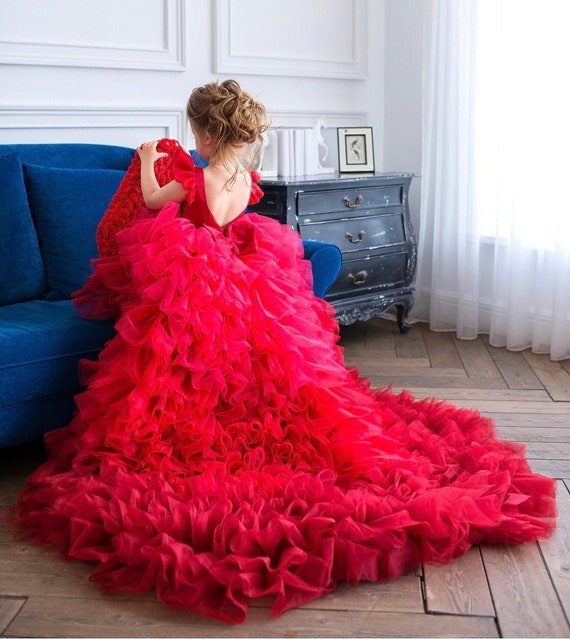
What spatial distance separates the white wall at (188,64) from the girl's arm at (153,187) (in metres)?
1.03

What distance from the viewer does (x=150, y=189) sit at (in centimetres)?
264

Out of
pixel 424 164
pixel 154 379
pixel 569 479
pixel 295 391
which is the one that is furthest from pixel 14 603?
pixel 424 164

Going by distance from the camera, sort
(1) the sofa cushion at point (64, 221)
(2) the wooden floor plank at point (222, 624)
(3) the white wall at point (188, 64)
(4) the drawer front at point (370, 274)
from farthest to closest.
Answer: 1. (4) the drawer front at point (370, 274)
2. (3) the white wall at point (188, 64)
3. (1) the sofa cushion at point (64, 221)
4. (2) the wooden floor plank at point (222, 624)

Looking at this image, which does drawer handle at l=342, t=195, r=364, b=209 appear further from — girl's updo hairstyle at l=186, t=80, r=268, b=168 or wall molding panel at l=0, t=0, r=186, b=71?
girl's updo hairstyle at l=186, t=80, r=268, b=168

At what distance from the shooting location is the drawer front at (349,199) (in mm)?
3912

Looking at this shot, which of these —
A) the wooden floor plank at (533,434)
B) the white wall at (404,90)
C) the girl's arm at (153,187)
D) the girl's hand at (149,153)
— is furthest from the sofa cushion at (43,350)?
the white wall at (404,90)

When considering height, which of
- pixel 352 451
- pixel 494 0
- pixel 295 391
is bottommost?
pixel 352 451

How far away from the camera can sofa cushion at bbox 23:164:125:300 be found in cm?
308

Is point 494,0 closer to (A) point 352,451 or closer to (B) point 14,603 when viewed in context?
(A) point 352,451

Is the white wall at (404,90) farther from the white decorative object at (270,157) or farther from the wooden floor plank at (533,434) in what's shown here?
the wooden floor plank at (533,434)

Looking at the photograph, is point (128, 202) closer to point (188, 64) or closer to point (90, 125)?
point (90, 125)

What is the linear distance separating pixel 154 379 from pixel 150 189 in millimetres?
623

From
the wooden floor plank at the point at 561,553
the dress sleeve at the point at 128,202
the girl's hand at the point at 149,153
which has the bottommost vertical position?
the wooden floor plank at the point at 561,553

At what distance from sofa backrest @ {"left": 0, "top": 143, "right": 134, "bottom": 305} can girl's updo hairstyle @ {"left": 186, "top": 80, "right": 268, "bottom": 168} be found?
0.73 m
